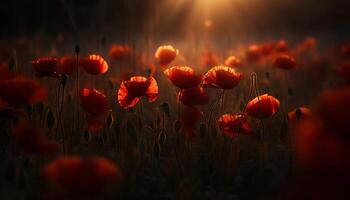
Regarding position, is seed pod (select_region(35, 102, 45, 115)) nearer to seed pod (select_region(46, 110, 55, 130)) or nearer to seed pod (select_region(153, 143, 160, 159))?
seed pod (select_region(46, 110, 55, 130))

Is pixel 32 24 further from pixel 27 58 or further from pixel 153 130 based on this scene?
pixel 153 130

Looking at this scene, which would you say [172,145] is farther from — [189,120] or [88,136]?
[88,136]

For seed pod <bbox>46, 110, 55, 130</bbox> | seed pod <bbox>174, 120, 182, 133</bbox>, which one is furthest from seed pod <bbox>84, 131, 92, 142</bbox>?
seed pod <bbox>174, 120, 182, 133</bbox>

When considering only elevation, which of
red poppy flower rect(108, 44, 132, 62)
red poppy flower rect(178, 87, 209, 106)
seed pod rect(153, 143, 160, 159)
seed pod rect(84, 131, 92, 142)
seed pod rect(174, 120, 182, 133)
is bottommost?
seed pod rect(153, 143, 160, 159)

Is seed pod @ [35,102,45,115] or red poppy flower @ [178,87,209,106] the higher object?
red poppy flower @ [178,87,209,106]

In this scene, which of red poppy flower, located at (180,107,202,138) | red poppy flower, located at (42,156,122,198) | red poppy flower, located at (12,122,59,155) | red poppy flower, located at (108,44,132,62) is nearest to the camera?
red poppy flower, located at (42,156,122,198)
